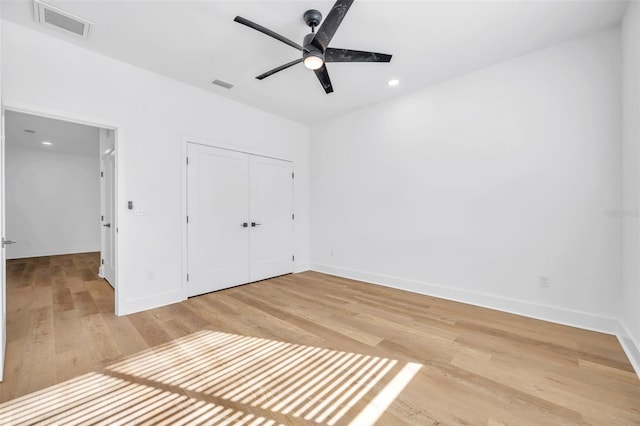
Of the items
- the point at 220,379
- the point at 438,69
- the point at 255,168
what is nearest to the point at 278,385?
the point at 220,379

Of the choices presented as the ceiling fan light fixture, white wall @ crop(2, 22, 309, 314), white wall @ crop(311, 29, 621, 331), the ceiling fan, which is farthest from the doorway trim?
white wall @ crop(311, 29, 621, 331)

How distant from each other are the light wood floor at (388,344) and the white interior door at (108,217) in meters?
0.44

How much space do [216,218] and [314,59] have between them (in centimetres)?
265

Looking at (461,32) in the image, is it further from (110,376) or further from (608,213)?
(110,376)

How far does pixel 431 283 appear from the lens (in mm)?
3607

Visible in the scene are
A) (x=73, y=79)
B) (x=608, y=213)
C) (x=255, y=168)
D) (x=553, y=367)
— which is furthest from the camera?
(x=255, y=168)

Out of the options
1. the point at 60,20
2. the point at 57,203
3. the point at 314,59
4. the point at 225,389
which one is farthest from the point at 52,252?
the point at 314,59

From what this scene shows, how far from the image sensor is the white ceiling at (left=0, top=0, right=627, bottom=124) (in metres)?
2.21

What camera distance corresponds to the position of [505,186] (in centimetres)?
304

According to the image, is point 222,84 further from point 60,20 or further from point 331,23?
point 331,23

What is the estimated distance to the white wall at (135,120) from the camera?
2.48 metres

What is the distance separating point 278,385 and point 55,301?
3529mm

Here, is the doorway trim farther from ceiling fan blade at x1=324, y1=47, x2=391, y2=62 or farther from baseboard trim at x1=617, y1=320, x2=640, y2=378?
baseboard trim at x1=617, y1=320, x2=640, y2=378

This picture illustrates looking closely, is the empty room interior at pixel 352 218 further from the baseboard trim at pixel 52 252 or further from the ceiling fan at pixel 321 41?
the baseboard trim at pixel 52 252
